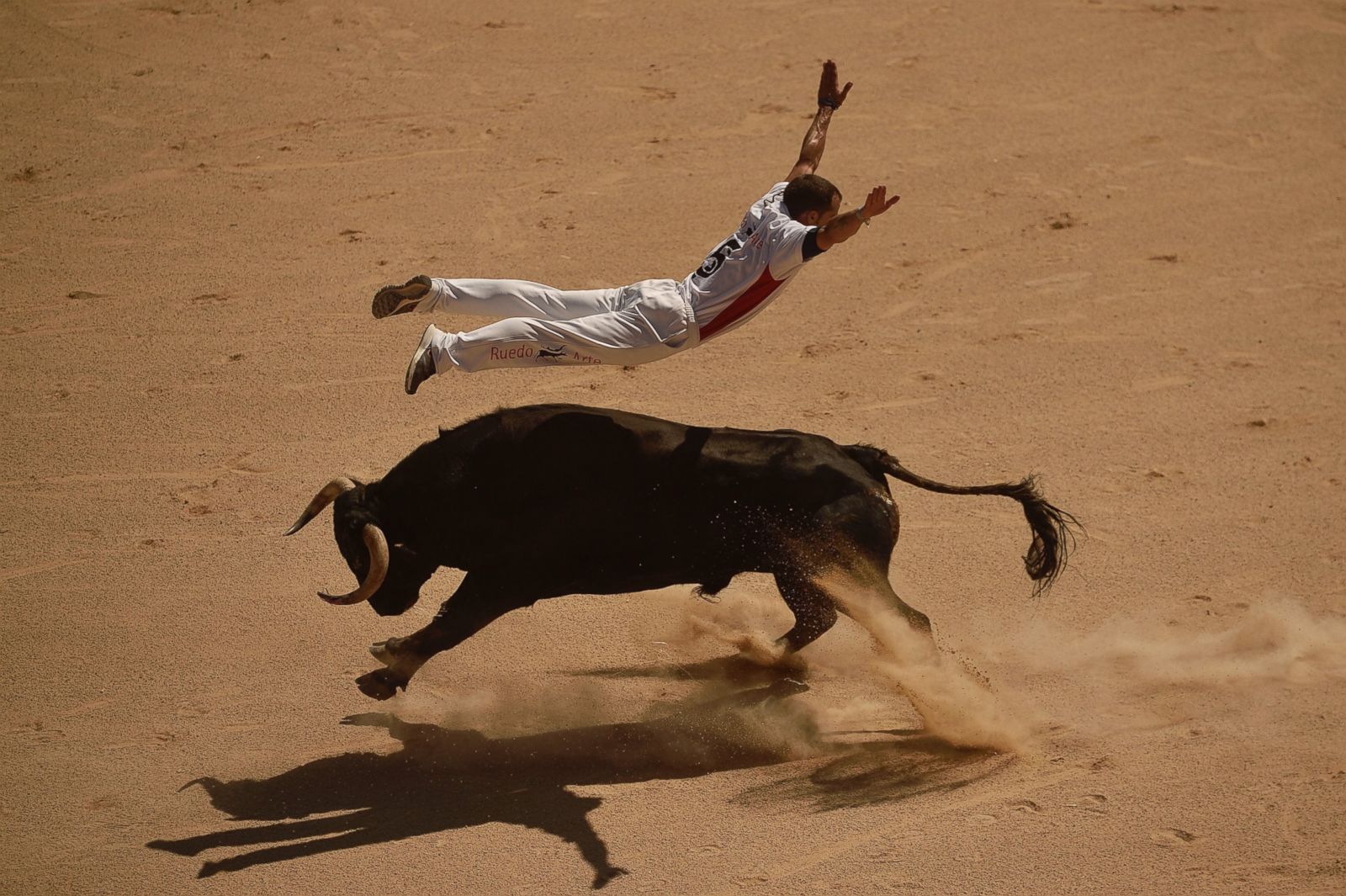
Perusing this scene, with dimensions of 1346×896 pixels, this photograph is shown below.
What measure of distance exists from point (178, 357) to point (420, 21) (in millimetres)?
5270

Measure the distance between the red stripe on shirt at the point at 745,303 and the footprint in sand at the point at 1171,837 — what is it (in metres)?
2.92

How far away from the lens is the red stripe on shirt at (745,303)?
7.01m

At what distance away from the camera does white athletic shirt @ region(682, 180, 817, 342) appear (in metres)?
6.91

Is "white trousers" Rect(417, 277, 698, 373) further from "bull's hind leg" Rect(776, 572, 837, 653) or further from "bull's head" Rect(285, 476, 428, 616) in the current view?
"bull's hind leg" Rect(776, 572, 837, 653)

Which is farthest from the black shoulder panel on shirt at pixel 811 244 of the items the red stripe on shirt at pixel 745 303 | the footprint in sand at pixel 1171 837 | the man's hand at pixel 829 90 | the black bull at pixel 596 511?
the footprint in sand at pixel 1171 837

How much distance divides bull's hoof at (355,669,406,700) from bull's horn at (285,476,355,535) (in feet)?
2.40

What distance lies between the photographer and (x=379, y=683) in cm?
664

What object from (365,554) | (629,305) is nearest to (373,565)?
(365,554)

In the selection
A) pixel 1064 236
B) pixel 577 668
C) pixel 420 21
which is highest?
pixel 420 21

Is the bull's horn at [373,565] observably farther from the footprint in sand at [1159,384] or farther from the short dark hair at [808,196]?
the footprint in sand at [1159,384]

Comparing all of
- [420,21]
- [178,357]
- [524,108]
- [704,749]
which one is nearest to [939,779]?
[704,749]

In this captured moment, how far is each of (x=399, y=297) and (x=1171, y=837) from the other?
4.12 meters

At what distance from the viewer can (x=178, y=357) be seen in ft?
33.2

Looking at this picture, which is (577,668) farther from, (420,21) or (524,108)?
(420,21)
